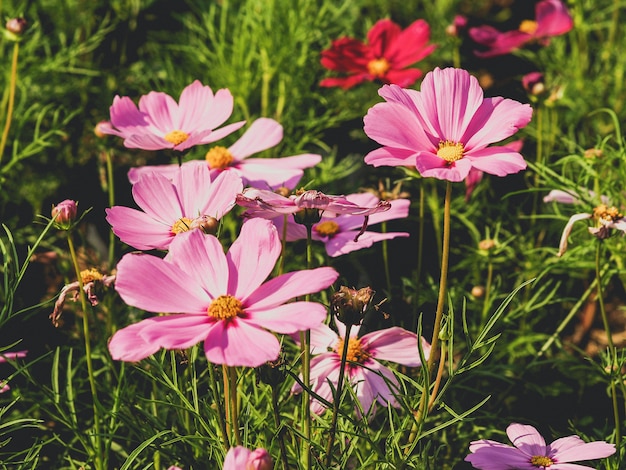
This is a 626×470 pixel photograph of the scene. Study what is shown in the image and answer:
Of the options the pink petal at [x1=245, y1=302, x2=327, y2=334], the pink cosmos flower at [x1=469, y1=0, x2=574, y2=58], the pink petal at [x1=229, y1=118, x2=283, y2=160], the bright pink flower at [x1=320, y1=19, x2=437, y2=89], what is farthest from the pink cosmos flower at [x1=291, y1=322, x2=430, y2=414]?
the pink cosmos flower at [x1=469, y1=0, x2=574, y2=58]

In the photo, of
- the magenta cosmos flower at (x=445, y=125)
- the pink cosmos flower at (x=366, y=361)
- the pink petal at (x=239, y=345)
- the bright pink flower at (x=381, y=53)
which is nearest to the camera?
the pink petal at (x=239, y=345)

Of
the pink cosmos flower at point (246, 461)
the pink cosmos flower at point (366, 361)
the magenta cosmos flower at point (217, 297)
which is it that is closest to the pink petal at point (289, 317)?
the magenta cosmos flower at point (217, 297)

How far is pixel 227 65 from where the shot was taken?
72.6 inches

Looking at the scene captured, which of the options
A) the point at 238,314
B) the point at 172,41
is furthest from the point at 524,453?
the point at 172,41

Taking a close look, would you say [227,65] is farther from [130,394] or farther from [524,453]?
[524,453]

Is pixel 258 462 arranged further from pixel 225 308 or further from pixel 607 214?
pixel 607 214

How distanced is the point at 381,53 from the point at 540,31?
44cm

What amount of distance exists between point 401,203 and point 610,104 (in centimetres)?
104

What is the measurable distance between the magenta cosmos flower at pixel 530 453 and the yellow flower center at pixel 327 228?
1.18 ft

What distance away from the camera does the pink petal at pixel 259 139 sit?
1169 millimetres

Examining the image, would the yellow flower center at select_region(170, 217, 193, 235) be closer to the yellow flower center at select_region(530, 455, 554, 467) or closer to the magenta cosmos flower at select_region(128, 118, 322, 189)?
the magenta cosmos flower at select_region(128, 118, 322, 189)

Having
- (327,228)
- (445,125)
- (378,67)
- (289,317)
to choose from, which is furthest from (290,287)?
(378,67)

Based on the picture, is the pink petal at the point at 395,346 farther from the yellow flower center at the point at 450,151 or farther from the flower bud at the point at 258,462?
the flower bud at the point at 258,462

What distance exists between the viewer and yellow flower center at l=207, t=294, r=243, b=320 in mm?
691
